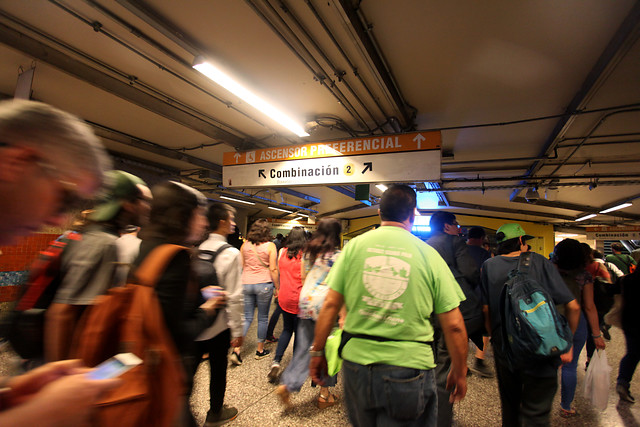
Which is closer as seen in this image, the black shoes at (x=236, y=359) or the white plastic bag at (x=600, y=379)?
the white plastic bag at (x=600, y=379)

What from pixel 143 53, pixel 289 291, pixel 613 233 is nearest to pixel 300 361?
pixel 289 291

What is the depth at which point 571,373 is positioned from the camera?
2.54 meters

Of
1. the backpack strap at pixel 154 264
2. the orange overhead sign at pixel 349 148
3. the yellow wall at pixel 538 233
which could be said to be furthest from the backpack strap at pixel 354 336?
the yellow wall at pixel 538 233

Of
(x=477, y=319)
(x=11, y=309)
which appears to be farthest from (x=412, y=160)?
(x=11, y=309)

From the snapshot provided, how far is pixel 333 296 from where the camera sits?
159 centimetres

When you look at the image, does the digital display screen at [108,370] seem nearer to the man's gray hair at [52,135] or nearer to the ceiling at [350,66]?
the man's gray hair at [52,135]

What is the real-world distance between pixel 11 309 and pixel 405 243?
1788mm

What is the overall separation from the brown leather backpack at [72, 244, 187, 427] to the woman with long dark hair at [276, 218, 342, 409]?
1672 millimetres

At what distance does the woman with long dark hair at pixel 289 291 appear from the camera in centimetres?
314

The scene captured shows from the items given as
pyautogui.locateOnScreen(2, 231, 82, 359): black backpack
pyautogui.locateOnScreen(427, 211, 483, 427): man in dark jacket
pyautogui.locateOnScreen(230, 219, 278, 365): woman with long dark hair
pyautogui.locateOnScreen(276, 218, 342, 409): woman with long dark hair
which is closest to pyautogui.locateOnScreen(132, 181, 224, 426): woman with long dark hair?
pyautogui.locateOnScreen(2, 231, 82, 359): black backpack

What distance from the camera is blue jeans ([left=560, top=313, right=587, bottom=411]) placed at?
2535 millimetres

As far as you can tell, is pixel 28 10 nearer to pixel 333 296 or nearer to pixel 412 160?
pixel 333 296

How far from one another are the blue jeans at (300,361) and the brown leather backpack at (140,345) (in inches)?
72.8

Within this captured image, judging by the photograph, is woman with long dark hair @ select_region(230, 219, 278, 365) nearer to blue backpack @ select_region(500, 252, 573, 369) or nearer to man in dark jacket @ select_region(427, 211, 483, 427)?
man in dark jacket @ select_region(427, 211, 483, 427)
